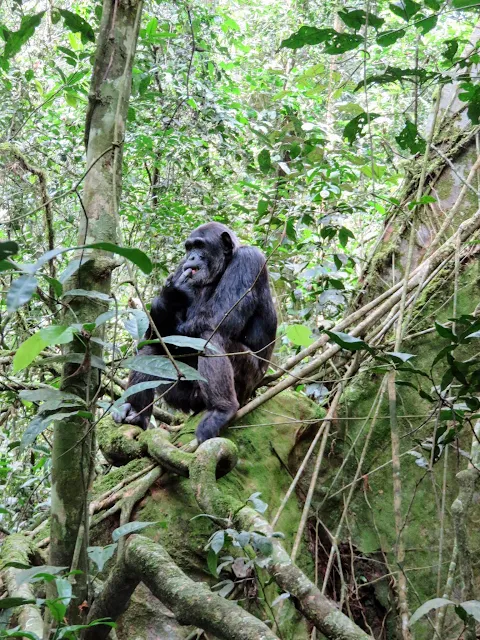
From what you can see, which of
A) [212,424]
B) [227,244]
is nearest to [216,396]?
[212,424]

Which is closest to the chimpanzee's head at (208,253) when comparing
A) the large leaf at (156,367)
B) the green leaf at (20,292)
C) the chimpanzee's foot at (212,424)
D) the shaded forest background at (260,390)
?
the shaded forest background at (260,390)

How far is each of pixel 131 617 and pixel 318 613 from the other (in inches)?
46.7

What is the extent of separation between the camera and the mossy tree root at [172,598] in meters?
1.84

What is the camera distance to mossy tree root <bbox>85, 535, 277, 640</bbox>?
6.02 feet

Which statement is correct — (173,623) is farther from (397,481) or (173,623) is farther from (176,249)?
(176,249)

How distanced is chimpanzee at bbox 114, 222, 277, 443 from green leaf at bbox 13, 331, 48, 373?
265 cm

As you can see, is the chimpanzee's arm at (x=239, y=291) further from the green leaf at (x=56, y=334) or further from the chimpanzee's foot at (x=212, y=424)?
the green leaf at (x=56, y=334)

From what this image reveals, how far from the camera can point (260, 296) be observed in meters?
4.94

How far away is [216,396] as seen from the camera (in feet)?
13.5

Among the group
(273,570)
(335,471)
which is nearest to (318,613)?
(273,570)

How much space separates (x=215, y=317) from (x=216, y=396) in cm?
79

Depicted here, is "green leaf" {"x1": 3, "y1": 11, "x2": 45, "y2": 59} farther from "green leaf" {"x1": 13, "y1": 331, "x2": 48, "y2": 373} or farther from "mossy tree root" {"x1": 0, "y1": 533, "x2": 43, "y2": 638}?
"mossy tree root" {"x1": 0, "y1": 533, "x2": 43, "y2": 638}

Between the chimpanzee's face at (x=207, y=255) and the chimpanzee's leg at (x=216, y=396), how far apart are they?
0.84m

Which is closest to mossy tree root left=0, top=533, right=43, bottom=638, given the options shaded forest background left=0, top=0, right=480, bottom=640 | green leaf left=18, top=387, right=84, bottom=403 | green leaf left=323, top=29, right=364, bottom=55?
shaded forest background left=0, top=0, right=480, bottom=640
